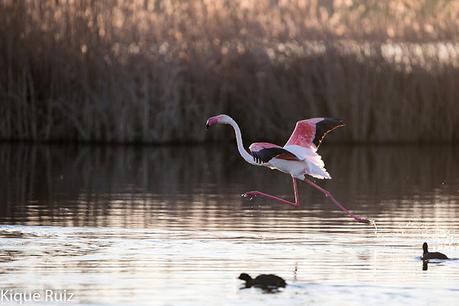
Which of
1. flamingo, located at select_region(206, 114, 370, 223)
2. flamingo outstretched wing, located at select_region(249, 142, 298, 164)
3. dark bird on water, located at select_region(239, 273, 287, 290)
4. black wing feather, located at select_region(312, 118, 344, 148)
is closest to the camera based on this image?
dark bird on water, located at select_region(239, 273, 287, 290)

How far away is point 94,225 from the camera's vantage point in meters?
13.8

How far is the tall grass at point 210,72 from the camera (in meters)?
27.0

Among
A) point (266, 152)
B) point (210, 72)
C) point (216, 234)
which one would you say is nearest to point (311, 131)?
point (266, 152)

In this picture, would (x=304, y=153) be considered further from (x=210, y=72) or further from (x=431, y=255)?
(x=210, y=72)

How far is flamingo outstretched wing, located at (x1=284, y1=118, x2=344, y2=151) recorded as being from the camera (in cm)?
1405

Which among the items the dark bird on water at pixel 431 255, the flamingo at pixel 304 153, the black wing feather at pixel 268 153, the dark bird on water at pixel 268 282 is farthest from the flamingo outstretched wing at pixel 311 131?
the dark bird on water at pixel 268 282

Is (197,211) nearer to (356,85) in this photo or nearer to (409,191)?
(409,191)

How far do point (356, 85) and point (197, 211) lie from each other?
41.4ft

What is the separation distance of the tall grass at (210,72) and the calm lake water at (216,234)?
12.6ft

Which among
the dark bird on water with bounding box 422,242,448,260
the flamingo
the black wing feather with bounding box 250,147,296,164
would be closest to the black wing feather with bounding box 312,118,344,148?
the flamingo

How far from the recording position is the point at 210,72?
27547mm

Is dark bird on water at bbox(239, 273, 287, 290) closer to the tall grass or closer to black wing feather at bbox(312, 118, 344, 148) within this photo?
black wing feather at bbox(312, 118, 344, 148)

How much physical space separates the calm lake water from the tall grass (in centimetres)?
385

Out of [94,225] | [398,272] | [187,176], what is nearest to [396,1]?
[187,176]
